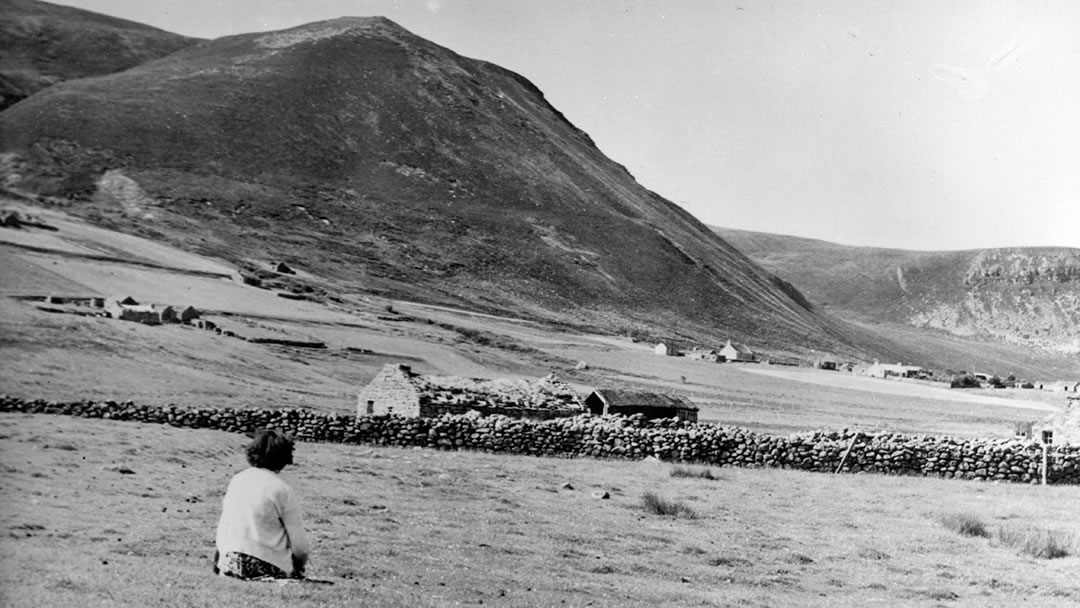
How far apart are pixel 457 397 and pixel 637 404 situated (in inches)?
350

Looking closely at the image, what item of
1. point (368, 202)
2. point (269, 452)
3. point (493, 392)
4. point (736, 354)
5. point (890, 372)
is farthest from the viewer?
point (368, 202)

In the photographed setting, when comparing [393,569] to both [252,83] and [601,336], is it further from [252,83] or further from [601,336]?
[252,83]

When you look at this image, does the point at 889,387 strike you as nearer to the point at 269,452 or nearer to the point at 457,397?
the point at 457,397

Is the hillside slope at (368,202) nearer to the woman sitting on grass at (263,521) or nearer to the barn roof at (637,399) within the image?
the barn roof at (637,399)

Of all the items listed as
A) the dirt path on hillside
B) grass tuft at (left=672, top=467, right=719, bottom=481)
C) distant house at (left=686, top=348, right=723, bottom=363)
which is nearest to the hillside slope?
distant house at (left=686, top=348, right=723, bottom=363)

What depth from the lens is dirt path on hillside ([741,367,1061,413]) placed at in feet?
308

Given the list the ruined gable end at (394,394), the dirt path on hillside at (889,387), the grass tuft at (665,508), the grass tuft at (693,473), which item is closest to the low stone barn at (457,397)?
the ruined gable end at (394,394)

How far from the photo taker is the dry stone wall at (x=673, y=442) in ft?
Result: 101

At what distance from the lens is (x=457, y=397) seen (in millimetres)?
36281

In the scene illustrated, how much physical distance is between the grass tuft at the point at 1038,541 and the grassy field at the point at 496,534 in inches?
6.2

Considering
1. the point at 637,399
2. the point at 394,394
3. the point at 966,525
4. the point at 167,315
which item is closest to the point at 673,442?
the point at 637,399

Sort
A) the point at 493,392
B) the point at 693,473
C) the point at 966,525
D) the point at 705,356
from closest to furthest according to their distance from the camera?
the point at 966,525, the point at 693,473, the point at 493,392, the point at 705,356

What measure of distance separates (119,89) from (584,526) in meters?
184

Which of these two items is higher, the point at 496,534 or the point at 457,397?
the point at 457,397
